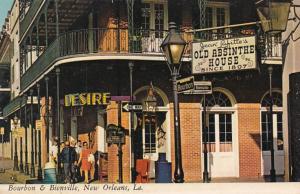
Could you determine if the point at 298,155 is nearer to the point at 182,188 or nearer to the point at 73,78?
the point at 182,188

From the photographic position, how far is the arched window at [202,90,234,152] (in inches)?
824

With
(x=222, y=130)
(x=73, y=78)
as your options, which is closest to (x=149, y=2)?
(x=73, y=78)

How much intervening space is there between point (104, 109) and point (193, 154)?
3.66 metres

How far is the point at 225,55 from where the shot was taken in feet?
40.0

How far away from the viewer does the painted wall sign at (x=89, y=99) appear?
1914cm

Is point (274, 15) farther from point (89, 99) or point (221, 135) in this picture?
point (221, 135)

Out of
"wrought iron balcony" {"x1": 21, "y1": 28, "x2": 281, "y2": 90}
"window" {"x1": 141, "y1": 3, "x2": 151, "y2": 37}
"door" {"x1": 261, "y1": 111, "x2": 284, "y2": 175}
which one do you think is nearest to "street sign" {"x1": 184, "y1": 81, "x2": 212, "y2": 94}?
"wrought iron balcony" {"x1": 21, "y1": 28, "x2": 281, "y2": 90}

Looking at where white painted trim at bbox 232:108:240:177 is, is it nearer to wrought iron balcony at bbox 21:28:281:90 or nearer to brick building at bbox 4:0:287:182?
brick building at bbox 4:0:287:182

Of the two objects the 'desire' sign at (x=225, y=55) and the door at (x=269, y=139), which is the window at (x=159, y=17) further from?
the 'desire' sign at (x=225, y=55)

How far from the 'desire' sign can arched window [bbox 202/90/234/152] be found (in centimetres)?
828

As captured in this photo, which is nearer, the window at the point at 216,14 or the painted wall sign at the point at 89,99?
the painted wall sign at the point at 89,99

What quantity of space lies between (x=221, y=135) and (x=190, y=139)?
53.1 inches

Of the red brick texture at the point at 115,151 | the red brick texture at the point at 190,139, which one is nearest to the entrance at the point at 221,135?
the red brick texture at the point at 190,139

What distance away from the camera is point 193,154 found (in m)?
20.5
